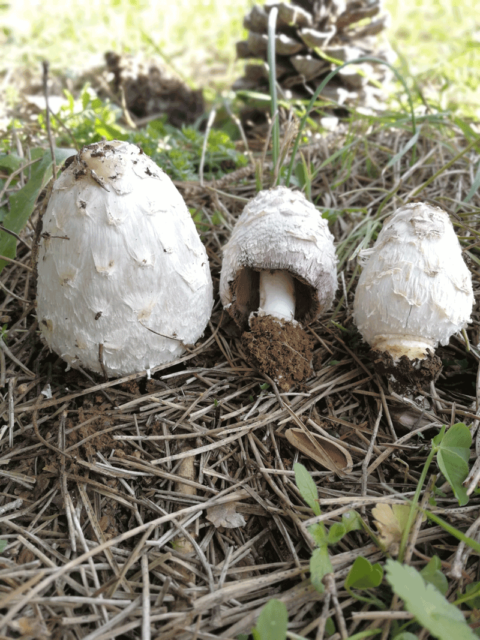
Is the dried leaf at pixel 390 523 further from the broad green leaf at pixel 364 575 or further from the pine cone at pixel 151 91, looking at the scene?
the pine cone at pixel 151 91

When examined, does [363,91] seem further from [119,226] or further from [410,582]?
[410,582]

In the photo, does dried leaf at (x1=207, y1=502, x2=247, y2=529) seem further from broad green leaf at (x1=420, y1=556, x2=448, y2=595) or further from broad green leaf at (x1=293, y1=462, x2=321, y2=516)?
broad green leaf at (x1=420, y1=556, x2=448, y2=595)

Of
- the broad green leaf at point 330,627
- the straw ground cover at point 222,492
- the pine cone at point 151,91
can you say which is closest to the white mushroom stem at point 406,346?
the straw ground cover at point 222,492

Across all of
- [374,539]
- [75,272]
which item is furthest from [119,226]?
[374,539]

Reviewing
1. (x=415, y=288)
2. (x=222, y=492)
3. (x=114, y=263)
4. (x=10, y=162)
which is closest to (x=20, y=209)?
(x=10, y=162)

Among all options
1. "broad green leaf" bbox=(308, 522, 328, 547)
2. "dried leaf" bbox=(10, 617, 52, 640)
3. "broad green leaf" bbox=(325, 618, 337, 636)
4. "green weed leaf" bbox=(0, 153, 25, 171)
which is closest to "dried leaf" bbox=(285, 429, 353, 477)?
"broad green leaf" bbox=(308, 522, 328, 547)

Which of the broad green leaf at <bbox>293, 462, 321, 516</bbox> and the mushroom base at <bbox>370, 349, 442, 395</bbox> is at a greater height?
the mushroom base at <bbox>370, 349, 442, 395</bbox>
